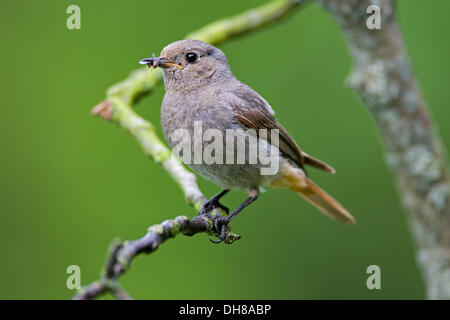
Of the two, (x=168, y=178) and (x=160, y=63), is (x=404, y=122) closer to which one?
(x=160, y=63)

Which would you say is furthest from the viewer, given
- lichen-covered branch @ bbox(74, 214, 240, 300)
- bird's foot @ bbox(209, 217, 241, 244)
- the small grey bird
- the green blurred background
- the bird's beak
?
the green blurred background

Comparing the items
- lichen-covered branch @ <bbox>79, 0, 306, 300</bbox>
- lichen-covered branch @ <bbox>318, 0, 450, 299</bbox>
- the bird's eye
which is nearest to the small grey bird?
the bird's eye

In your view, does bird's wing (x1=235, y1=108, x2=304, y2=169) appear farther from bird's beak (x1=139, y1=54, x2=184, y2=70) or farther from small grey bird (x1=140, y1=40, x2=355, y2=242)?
bird's beak (x1=139, y1=54, x2=184, y2=70)

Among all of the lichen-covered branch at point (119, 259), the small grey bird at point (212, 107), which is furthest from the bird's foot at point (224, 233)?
the lichen-covered branch at point (119, 259)

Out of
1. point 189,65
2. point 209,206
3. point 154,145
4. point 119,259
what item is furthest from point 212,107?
point 119,259

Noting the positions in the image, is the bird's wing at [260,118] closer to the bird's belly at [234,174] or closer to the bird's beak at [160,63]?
the bird's belly at [234,174]

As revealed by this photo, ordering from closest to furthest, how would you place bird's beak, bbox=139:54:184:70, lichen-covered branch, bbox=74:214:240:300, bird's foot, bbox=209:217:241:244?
lichen-covered branch, bbox=74:214:240:300 → bird's foot, bbox=209:217:241:244 → bird's beak, bbox=139:54:184:70
